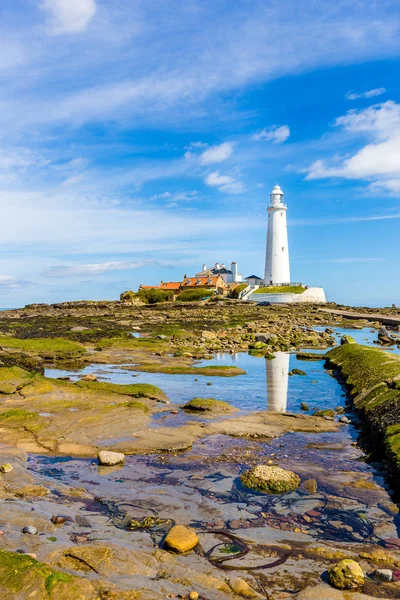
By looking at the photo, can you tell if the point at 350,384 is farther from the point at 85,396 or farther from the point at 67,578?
the point at 67,578

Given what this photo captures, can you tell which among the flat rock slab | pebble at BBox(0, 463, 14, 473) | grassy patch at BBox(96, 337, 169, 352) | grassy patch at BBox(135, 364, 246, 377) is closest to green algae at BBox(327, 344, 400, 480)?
the flat rock slab

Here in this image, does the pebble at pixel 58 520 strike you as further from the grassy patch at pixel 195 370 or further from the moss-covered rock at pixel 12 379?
the grassy patch at pixel 195 370

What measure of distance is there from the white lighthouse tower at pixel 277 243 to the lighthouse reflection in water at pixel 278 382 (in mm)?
55699

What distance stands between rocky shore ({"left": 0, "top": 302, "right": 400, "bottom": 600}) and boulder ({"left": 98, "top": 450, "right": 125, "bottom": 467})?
0.05 m

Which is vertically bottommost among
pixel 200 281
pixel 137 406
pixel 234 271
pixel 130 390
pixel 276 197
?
pixel 137 406

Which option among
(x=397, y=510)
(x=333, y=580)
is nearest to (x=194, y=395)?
(x=397, y=510)

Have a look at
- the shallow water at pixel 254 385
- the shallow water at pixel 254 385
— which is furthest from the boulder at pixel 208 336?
the shallow water at pixel 254 385

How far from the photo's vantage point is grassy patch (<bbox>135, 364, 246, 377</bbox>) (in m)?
21.5

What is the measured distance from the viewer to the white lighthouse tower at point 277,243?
8200 centimetres

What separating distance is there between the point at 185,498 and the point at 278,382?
40.5 ft

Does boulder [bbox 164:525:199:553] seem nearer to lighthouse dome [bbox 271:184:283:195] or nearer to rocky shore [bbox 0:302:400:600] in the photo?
rocky shore [bbox 0:302:400:600]

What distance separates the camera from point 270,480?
836cm

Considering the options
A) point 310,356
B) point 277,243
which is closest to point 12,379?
point 310,356

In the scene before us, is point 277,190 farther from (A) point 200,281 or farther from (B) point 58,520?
(B) point 58,520
